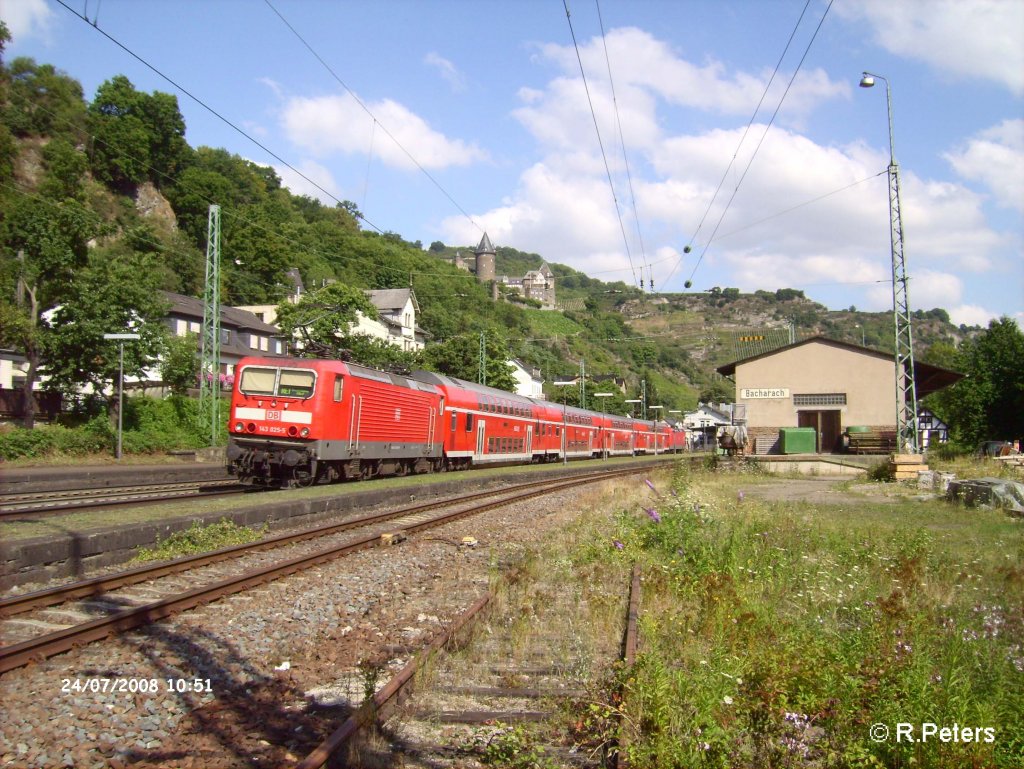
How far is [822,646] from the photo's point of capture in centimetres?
591

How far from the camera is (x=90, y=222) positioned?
36.0 meters

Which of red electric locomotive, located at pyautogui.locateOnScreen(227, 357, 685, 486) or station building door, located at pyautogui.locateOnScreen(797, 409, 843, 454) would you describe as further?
station building door, located at pyautogui.locateOnScreen(797, 409, 843, 454)

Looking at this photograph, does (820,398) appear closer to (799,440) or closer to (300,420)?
(799,440)

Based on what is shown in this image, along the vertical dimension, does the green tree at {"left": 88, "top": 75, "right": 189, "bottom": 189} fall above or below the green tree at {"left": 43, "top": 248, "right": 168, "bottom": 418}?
above

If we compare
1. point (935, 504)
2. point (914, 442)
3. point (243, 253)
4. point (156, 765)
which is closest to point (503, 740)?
point (156, 765)

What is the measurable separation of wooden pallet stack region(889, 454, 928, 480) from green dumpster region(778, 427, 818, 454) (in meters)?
13.0

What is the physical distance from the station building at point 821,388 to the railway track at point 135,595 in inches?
1181

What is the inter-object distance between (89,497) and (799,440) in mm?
30695

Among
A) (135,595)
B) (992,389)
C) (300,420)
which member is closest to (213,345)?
(300,420)

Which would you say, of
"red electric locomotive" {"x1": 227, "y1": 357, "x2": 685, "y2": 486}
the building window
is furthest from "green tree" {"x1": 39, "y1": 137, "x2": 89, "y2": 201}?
the building window

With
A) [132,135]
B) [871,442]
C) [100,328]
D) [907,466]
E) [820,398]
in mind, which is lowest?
[907,466]

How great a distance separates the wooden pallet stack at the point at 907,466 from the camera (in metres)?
24.1

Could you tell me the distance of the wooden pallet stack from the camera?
24141 millimetres

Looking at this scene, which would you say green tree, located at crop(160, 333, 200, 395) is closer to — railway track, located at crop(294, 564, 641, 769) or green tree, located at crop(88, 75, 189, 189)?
railway track, located at crop(294, 564, 641, 769)
